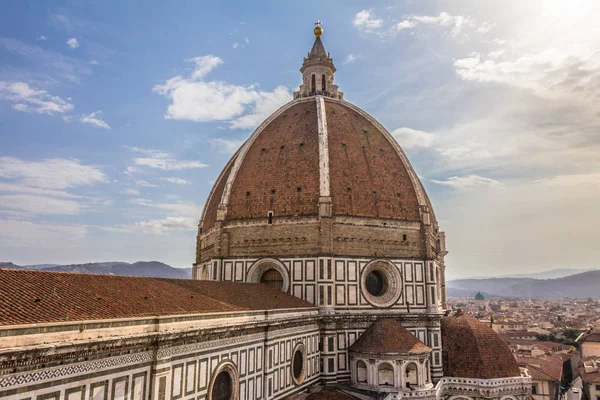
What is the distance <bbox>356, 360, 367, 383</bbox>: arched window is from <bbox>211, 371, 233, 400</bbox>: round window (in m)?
9.52

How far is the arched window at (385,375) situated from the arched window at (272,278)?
A: 6.71 meters

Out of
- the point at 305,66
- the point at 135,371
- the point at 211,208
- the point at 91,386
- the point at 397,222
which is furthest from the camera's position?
the point at 305,66

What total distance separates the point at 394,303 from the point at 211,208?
13.1 m

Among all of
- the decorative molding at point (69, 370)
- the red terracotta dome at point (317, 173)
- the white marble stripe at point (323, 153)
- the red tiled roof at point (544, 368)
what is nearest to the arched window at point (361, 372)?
the red terracotta dome at point (317, 173)

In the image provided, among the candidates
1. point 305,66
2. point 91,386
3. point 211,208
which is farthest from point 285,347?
point 305,66

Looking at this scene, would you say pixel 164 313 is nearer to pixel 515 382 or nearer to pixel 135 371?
pixel 135 371

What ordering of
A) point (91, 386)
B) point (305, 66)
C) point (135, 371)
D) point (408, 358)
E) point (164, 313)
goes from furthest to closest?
point (305, 66) < point (408, 358) < point (164, 313) < point (135, 371) < point (91, 386)

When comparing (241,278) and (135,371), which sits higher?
(241,278)

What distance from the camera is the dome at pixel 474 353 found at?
83.5 feet

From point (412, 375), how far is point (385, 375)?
1.27m

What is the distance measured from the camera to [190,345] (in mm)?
13453

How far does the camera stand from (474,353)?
86.1ft

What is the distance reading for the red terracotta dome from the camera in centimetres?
2634

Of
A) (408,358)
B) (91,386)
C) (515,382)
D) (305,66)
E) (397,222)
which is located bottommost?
(515,382)
